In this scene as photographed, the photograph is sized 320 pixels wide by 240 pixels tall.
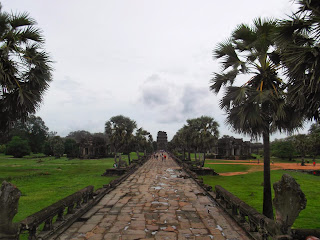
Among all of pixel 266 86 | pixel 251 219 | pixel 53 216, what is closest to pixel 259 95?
pixel 266 86

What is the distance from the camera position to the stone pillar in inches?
141

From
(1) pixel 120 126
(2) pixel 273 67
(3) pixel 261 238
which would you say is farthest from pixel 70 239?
(1) pixel 120 126

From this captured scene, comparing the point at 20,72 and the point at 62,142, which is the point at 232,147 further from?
the point at 20,72

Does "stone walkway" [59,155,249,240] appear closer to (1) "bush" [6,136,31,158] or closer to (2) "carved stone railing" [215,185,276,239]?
(2) "carved stone railing" [215,185,276,239]

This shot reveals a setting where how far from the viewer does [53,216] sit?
5.02 meters

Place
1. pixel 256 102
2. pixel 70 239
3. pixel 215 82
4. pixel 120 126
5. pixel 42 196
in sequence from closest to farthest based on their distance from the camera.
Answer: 1. pixel 70 239
2. pixel 256 102
3. pixel 215 82
4. pixel 42 196
5. pixel 120 126

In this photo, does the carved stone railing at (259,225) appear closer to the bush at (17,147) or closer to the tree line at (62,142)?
the tree line at (62,142)

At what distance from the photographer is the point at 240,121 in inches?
249

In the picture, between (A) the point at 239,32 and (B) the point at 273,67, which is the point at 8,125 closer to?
(A) the point at 239,32

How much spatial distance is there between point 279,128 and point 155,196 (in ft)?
17.5

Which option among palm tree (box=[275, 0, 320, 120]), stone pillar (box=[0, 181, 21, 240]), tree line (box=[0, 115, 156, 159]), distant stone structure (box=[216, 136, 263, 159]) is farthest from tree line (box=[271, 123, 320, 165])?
stone pillar (box=[0, 181, 21, 240])

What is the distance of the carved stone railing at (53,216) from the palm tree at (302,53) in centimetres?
561

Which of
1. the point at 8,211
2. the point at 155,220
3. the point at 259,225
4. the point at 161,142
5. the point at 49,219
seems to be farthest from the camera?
the point at 161,142

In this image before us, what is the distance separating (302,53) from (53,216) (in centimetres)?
619
